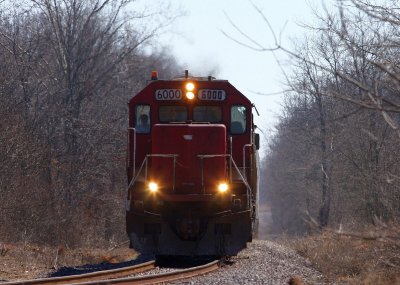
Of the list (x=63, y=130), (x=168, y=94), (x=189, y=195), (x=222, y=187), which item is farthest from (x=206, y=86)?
(x=63, y=130)

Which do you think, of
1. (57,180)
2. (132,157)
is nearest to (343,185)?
→ (57,180)

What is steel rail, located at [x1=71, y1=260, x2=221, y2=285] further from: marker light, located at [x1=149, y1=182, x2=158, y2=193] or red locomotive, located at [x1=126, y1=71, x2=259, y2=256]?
marker light, located at [x1=149, y1=182, x2=158, y2=193]

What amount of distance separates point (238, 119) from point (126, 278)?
500 centimetres

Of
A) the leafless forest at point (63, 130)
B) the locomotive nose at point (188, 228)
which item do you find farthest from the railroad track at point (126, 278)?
the leafless forest at point (63, 130)

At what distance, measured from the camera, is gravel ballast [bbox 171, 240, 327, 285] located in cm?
1283

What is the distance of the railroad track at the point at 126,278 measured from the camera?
1151cm

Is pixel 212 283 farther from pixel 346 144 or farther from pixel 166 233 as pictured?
pixel 346 144

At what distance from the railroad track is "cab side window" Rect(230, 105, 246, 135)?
2.50 m

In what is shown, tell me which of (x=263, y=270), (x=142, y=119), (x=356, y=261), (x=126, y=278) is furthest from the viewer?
(x=142, y=119)

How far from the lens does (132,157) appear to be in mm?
15719

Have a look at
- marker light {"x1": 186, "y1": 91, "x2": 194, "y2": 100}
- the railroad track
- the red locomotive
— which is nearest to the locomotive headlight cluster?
marker light {"x1": 186, "y1": 91, "x2": 194, "y2": 100}

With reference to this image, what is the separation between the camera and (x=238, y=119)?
15789mm

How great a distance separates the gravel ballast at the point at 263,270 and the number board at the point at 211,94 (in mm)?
3144

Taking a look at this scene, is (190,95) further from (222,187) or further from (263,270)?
(263,270)
